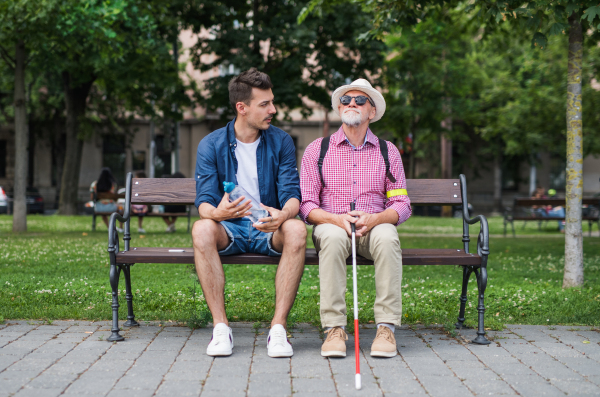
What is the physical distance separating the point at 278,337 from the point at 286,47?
45.1 feet

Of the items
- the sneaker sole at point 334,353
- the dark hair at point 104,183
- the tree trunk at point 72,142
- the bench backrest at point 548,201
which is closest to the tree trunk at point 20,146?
the dark hair at point 104,183

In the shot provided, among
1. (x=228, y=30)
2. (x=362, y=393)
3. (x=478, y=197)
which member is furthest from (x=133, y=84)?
(x=478, y=197)

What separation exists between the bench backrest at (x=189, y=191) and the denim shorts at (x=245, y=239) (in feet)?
2.47

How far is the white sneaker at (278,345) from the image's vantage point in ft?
12.1

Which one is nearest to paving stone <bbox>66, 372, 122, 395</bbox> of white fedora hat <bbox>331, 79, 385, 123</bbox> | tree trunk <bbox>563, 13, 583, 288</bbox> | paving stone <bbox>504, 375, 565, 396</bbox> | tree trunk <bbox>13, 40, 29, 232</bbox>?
Result: paving stone <bbox>504, 375, 565, 396</bbox>

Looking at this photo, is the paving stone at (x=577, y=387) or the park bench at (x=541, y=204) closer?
the paving stone at (x=577, y=387)

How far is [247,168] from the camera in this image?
4.29 m

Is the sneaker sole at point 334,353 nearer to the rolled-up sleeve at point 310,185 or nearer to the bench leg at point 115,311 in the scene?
the rolled-up sleeve at point 310,185

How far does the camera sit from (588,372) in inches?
137

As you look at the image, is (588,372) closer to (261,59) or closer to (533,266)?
(533,266)

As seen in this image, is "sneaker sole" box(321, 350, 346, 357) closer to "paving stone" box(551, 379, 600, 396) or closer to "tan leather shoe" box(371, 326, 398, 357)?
"tan leather shoe" box(371, 326, 398, 357)

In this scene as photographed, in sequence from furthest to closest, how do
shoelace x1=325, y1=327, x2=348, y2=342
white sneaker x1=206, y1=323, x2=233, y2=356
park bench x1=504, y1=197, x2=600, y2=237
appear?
park bench x1=504, y1=197, x2=600, y2=237, shoelace x1=325, y1=327, x2=348, y2=342, white sneaker x1=206, y1=323, x2=233, y2=356

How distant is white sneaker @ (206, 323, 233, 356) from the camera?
12.1ft

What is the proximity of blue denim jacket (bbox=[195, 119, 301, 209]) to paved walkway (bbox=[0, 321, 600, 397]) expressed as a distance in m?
0.98
